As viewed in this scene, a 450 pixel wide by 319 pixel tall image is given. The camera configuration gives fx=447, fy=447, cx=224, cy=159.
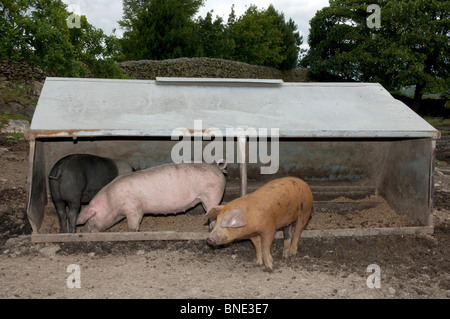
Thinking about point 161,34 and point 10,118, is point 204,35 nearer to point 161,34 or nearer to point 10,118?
point 161,34

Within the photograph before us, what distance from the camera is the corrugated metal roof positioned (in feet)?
16.5

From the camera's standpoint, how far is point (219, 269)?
454 cm

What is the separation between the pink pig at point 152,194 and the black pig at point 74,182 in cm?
Answer: 22

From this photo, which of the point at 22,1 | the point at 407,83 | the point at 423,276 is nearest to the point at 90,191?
the point at 423,276

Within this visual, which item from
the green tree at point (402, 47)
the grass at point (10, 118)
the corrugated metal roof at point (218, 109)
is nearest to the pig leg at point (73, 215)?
the corrugated metal roof at point (218, 109)

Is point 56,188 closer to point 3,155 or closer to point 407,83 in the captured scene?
point 3,155

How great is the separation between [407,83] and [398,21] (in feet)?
9.92

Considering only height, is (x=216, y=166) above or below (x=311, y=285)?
above

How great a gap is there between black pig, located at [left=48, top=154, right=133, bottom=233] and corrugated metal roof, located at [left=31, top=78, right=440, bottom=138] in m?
0.62

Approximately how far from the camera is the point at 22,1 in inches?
396

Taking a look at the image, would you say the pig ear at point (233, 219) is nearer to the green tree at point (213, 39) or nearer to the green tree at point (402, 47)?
the green tree at point (402, 47)

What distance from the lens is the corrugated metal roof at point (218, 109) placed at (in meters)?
5.03

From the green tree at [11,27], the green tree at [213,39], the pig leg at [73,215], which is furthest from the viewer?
the green tree at [213,39]

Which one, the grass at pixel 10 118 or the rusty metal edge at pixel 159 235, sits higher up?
the grass at pixel 10 118
